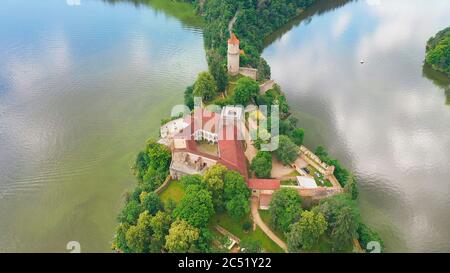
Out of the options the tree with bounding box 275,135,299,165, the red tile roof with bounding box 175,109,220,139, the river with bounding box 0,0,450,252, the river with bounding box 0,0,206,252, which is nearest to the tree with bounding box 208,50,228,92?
the river with bounding box 0,0,206,252

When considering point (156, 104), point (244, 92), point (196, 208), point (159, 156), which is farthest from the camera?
point (156, 104)

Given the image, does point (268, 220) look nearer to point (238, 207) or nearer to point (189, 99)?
point (238, 207)

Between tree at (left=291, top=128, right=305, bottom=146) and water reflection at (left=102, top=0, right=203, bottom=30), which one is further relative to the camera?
water reflection at (left=102, top=0, right=203, bottom=30)

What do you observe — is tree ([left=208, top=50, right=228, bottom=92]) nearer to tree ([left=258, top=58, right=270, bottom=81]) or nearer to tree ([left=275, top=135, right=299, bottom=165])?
tree ([left=258, top=58, right=270, bottom=81])

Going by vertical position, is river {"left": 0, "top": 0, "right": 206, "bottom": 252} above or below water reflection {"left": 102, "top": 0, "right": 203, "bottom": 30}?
below

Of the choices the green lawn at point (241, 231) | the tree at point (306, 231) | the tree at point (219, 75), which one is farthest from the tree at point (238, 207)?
the tree at point (219, 75)

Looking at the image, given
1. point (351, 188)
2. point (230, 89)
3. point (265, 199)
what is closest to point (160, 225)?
point (265, 199)
